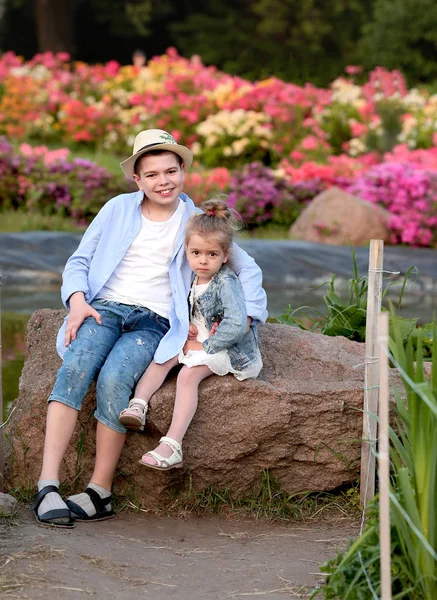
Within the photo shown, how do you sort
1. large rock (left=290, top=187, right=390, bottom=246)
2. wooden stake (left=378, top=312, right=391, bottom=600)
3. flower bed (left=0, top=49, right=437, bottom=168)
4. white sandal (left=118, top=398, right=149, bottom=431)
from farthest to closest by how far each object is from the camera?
flower bed (left=0, top=49, right=437, bottom=168), large rock (left=290, top=187, right=390, bottom=246), white sandal (left=118, top=398, right=149, bottom=431), wooden stake (left=378, top=312, right=391, bottom=600)

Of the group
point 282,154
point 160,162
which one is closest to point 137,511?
point 160,162

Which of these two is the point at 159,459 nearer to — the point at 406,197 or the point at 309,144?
the point at 406,197

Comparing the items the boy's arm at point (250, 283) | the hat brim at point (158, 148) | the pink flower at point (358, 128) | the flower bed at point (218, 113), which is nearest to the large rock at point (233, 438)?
the boy's arm at point (250, 283)

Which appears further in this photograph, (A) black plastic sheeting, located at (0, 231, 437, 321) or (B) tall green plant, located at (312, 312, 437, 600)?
(A) black plastic sheeting, located at (0, 231, 437, 321)

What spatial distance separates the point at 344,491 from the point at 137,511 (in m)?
0.82

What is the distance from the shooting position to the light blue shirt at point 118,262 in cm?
361

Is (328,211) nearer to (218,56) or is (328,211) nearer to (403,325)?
(403,325)

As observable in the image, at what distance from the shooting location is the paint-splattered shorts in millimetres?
3439

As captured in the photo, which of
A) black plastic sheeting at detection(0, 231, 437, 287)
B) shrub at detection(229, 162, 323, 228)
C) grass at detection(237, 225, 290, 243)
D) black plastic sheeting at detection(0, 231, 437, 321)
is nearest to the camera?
black plastic sheeting at detection(0, 231, 437, 321)

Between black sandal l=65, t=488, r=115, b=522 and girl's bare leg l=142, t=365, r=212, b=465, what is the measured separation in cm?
31

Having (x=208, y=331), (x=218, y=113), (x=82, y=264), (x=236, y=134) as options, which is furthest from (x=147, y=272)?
(x=218, y=113)

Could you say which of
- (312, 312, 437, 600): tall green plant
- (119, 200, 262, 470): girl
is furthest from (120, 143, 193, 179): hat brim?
(312, 312, 437, 600): tall green plant

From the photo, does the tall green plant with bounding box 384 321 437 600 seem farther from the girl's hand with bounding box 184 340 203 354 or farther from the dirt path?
the girl's hand with bounding box 184 340 203 354

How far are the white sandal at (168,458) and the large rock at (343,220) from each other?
7.32 meters
